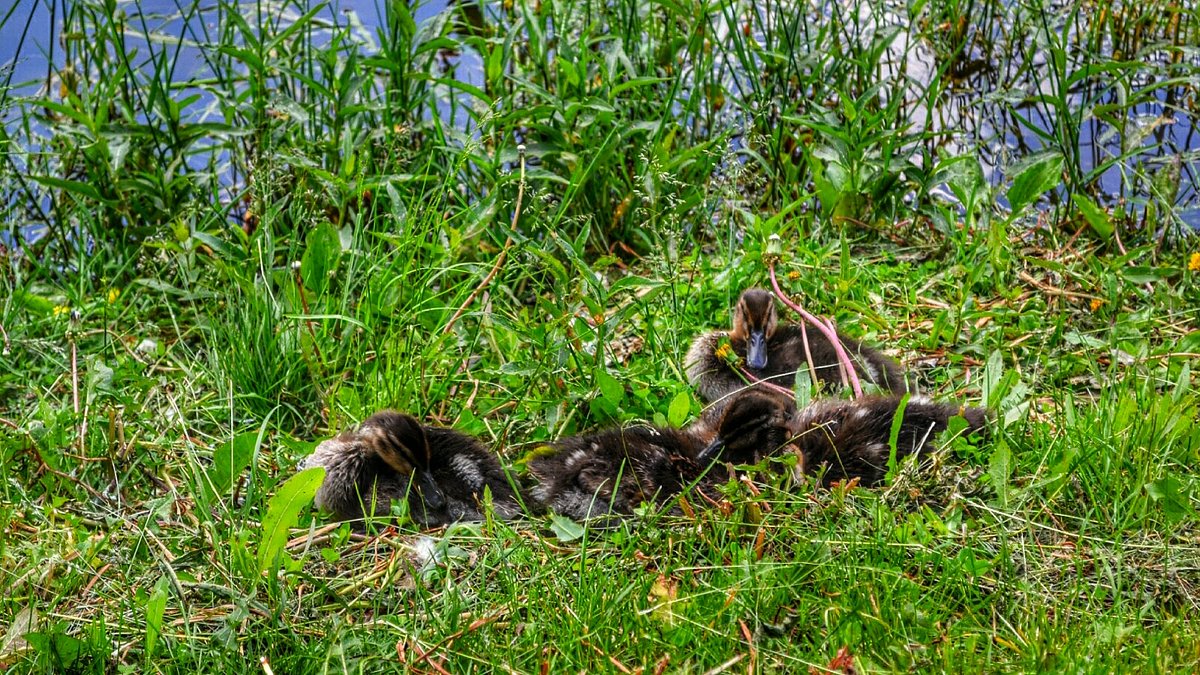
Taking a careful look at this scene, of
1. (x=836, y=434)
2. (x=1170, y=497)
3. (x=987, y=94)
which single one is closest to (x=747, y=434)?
(x=836, y=434)

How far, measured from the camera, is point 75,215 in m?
5.99

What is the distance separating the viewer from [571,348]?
4.48 m

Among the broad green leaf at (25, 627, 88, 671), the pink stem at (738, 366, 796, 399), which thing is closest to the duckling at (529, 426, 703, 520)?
the pink stem at (738, 366, 796, 399)

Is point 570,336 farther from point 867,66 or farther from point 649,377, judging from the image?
point 867,66

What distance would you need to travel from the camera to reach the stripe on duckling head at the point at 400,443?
399cm

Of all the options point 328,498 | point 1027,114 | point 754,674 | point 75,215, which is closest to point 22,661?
point 328,498

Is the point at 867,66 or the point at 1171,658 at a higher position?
the point at 867,66

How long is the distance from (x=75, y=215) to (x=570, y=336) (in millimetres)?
2739

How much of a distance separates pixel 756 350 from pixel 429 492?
1.35 m

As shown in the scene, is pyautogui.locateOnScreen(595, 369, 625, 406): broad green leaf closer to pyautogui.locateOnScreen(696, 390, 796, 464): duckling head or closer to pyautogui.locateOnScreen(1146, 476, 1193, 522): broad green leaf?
pyautogui.locateOnScreen(696, 390, 796, 464): duckling head

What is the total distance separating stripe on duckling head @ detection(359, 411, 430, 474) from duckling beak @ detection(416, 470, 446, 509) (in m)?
0.03

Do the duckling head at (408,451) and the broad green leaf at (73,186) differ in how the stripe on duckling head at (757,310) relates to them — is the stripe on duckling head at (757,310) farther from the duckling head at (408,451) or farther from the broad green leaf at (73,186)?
the broad green leaf at (73,186)

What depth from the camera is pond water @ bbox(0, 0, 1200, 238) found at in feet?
20.2

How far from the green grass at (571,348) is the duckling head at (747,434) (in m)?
0.24
